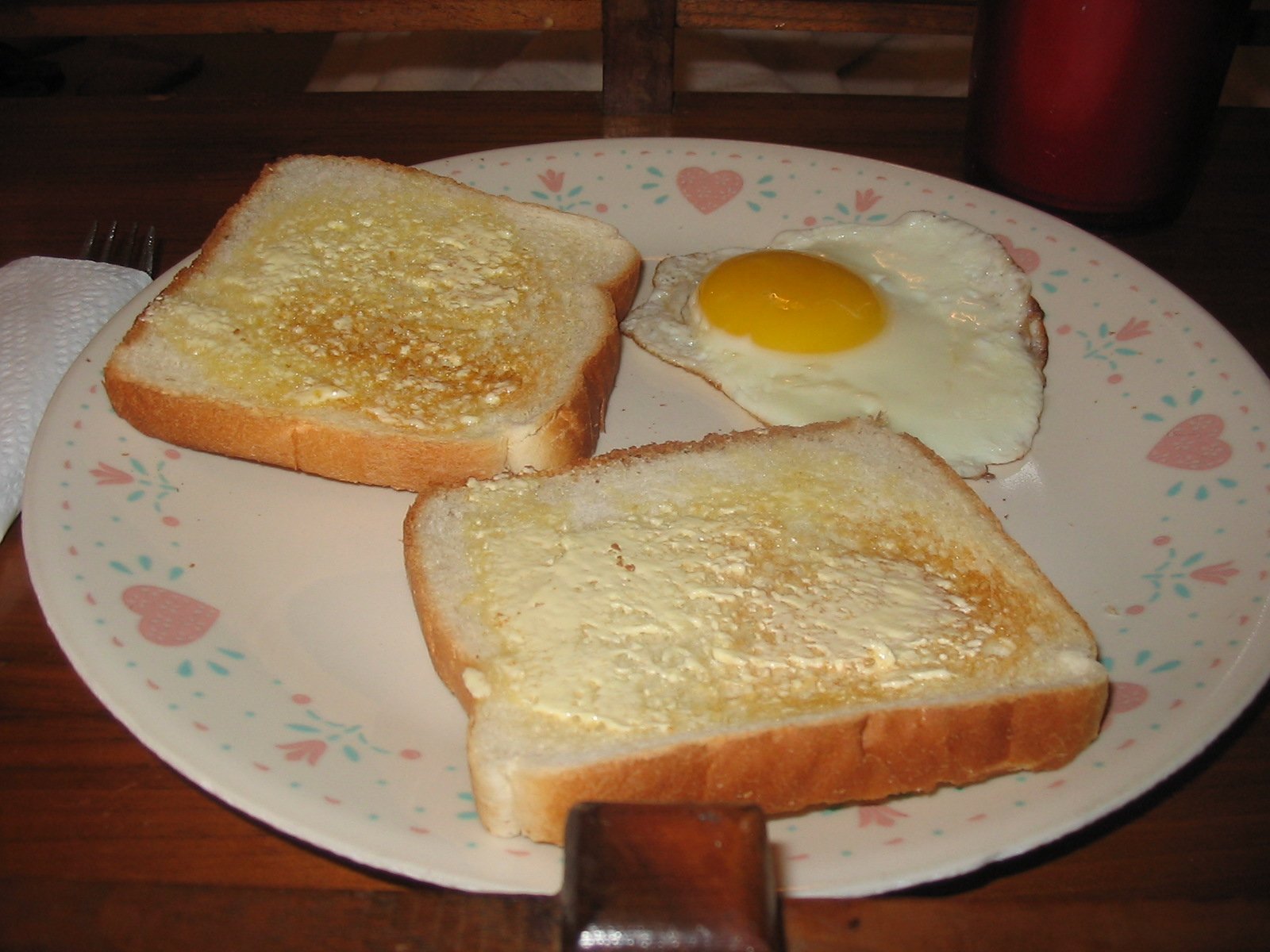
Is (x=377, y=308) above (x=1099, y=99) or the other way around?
the other way around

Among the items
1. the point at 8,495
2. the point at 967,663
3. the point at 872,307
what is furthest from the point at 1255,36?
the point at 8,495

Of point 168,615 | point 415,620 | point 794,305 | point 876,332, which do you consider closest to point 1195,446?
point 876,332

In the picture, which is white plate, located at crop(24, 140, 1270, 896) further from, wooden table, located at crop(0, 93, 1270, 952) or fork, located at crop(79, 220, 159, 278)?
fork, located at crop(79, 220, 159, 278)

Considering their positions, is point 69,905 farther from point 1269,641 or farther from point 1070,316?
point 1070,316

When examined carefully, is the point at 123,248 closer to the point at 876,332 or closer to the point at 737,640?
the point at 876,332

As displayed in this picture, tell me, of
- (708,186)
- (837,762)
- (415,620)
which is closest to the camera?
(837,762)

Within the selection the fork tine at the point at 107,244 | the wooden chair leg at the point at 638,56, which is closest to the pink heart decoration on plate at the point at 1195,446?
the wooden chair leg at the point at 638,56

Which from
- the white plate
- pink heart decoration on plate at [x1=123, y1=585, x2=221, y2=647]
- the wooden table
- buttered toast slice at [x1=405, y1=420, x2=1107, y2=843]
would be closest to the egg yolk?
the white plate

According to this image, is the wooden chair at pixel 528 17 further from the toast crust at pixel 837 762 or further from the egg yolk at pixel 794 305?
the toast crust at pixel 837 762

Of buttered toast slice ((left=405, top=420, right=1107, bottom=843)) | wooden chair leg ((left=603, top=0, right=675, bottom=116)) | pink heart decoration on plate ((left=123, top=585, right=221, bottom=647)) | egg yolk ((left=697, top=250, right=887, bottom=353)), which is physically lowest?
pink heart decoration on plate ((left=123, top=585, right=221, bottom=647))
